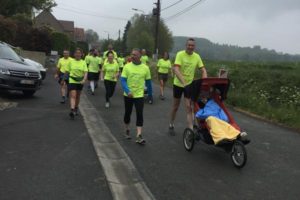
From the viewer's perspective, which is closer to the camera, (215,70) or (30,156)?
(30,156)

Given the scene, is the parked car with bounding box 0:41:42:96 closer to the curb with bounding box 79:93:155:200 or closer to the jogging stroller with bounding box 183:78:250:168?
the curb with bounding box 79:93:155:200

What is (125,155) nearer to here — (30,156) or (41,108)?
(30,156)

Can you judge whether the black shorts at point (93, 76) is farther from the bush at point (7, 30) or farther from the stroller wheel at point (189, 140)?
the bush at point (7, 30)

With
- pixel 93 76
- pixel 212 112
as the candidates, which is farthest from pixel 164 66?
pixel 212 112

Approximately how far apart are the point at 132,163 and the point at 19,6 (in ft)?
194

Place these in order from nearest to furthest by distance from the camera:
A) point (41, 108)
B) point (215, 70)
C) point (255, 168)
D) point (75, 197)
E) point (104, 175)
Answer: point (75, 197) → point (104, 175) → point (255, 168) → point (41, 108) → point (215, 70)

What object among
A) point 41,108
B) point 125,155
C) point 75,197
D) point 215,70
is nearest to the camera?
point 75,197

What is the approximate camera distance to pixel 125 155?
27.2 ft

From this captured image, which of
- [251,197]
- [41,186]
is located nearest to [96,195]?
[41,186]

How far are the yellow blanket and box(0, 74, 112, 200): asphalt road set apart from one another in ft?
6.45

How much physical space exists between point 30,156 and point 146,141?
2539 mm

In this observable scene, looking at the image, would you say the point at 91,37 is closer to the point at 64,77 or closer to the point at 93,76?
the point at 93,76

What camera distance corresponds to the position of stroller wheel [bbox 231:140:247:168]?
7535 mm

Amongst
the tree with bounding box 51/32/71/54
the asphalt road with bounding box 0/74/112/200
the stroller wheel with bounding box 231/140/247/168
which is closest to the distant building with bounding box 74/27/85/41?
the tree with bounding box 51/32/71/54
